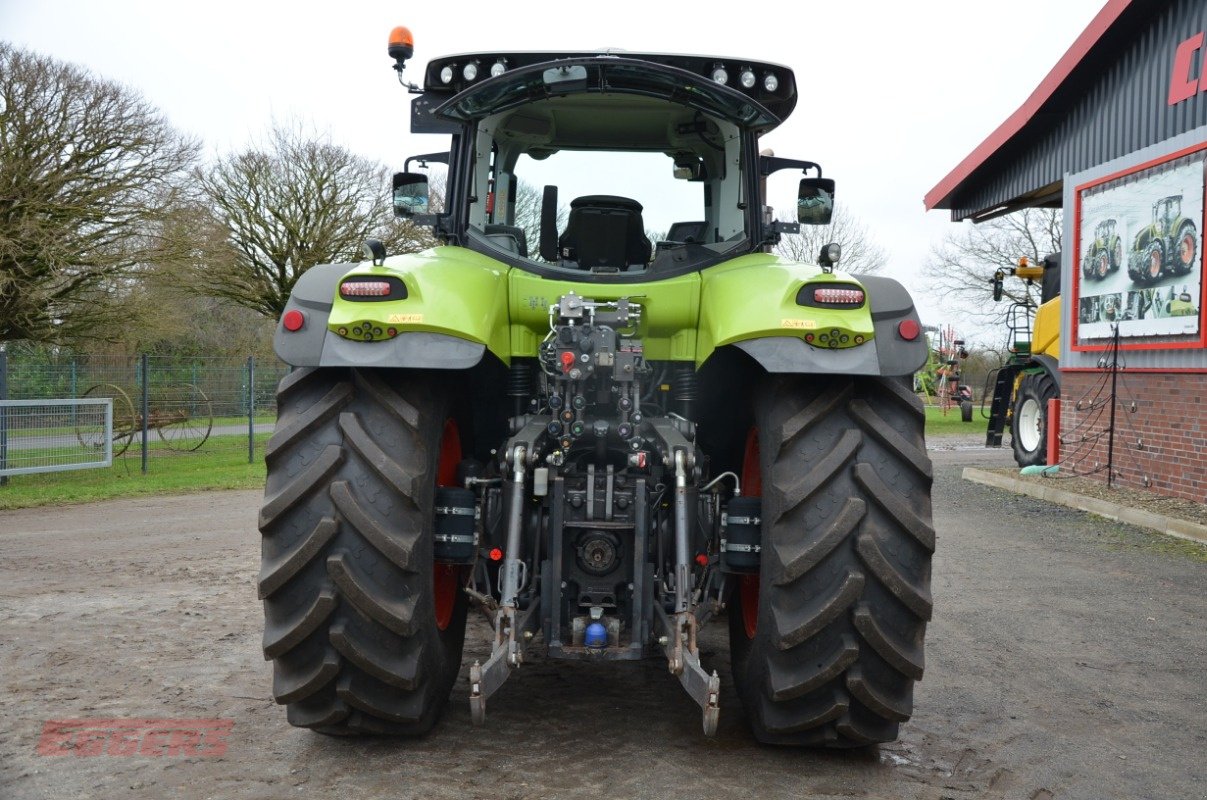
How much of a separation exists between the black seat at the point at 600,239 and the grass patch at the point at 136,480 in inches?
395

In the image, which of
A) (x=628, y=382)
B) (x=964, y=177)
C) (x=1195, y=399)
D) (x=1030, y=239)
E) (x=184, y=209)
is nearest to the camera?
(x=628, y=382)

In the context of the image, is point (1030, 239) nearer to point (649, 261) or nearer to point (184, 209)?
Answer: point (184, 209)

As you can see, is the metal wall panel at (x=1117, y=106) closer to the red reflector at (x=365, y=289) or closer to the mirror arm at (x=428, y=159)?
the mirror arm at (x=428, y=159)

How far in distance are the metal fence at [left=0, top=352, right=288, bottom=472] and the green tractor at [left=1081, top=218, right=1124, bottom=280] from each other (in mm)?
11171

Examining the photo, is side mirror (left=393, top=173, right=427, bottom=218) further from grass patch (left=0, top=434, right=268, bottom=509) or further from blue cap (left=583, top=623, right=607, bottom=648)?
grass patch (left=0, top=434, right=268, bottom=509)

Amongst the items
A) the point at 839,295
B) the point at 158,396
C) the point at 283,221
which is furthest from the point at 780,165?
the point at 283,221

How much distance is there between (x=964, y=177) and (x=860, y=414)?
1446cm

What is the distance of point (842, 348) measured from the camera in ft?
11.7

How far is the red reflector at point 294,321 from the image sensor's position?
12.0 ft

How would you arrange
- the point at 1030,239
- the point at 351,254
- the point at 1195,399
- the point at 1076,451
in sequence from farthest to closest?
the point at 1030,239
the point at 351,254
the point at 1076,451
the point at 1195,399

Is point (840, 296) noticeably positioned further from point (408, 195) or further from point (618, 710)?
point (408, 195)

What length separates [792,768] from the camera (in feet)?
12.0

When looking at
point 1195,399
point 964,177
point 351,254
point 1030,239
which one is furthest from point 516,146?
point 1030,239

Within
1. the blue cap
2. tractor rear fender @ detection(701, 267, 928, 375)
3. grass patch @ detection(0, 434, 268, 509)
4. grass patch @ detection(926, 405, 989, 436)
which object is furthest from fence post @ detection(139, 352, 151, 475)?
grass patch @ detection(926, 405, 989, 436)
